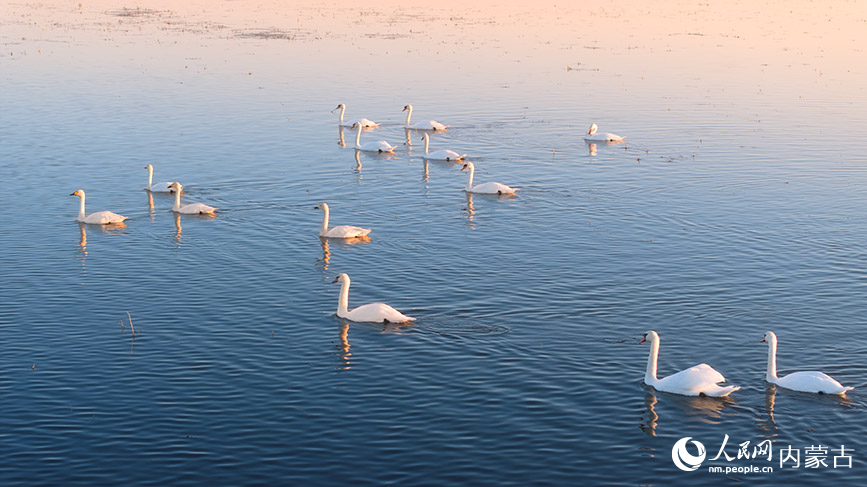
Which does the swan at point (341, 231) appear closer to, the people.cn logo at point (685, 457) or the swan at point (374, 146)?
the swan at point (374, 146)

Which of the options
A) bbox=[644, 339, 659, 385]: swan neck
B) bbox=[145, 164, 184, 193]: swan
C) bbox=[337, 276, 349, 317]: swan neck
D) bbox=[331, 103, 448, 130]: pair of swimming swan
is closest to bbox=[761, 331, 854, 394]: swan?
bbox=[644, 339, 659, 385]: swan neck

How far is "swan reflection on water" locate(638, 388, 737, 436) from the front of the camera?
24.3 m

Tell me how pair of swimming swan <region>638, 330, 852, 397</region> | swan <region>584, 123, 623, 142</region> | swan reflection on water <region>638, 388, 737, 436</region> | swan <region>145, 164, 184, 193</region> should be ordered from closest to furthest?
swan reflection on water <region>638, 388, 737, 436</region> < pair of swimming swan <region>638, 330, 852, 397</region> < swan <region>145, 164, 184, 193</region> < swan <region>584, 123, 623, 142</region>

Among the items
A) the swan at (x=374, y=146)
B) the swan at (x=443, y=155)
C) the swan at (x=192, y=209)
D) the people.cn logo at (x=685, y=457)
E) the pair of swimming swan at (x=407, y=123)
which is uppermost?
the pair of swimming swan at (x=407, y=123)

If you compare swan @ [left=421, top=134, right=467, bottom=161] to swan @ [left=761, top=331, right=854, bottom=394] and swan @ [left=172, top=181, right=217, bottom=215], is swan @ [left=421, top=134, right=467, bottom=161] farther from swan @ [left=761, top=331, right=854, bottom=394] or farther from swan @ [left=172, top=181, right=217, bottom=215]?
swan @ [left=761, top=331, right=854, bottom=394]

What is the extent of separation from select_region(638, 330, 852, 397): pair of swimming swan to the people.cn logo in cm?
222

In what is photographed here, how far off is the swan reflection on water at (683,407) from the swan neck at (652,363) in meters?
0.25

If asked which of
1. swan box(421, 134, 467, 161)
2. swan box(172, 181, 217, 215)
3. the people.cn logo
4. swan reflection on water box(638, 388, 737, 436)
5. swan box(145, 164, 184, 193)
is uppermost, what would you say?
swan box(421, 134, 467, 161)

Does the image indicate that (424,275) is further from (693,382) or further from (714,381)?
(714,381)

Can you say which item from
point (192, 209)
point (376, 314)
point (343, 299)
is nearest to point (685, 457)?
point (376, 314)

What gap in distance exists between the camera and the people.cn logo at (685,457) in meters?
22.4

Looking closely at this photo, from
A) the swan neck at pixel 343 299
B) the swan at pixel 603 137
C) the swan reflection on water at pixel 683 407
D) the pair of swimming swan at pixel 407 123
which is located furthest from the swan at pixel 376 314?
the swan at pixel 603 137

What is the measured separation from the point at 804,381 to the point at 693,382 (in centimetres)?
254

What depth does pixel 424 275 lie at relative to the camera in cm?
3475
